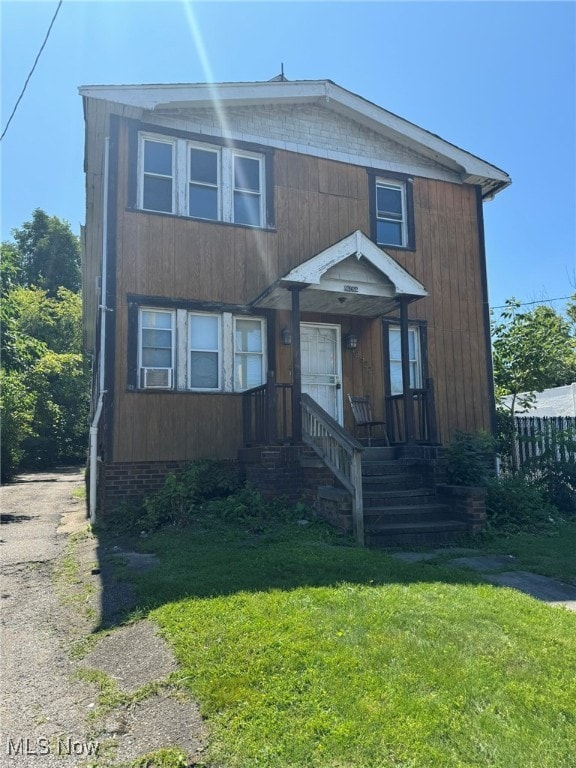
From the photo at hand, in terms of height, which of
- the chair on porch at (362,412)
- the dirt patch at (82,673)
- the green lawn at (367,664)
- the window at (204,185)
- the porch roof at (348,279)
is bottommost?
the dirt patch at (82,673)

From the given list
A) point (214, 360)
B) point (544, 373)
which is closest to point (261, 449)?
point (214, 360)

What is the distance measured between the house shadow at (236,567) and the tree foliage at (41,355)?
7.95m

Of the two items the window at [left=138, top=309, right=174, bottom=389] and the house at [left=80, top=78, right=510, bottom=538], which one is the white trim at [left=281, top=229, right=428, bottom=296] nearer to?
the house at [left=80, top=78, right=510, bottom=538]

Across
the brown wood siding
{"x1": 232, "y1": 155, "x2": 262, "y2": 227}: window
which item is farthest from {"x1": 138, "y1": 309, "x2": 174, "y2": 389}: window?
{"x1": 232, "y1": 155, "x2": 262, "y2": 227}: window

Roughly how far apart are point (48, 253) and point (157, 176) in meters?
36.5

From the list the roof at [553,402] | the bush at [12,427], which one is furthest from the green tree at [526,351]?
the bush at [12,427]

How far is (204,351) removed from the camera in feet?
31.9

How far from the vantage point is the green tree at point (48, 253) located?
41531mm

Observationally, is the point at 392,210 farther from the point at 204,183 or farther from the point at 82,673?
the point at 82,673

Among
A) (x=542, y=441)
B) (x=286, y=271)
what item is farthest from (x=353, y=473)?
(x=542, y=441)

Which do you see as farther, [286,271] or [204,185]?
[286,271]

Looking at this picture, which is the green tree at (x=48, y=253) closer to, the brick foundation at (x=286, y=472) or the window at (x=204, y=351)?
the window at (x=204, y=351)

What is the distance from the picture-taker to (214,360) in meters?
9.77

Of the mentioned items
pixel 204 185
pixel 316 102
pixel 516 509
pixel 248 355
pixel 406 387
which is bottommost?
pixel 516 509
